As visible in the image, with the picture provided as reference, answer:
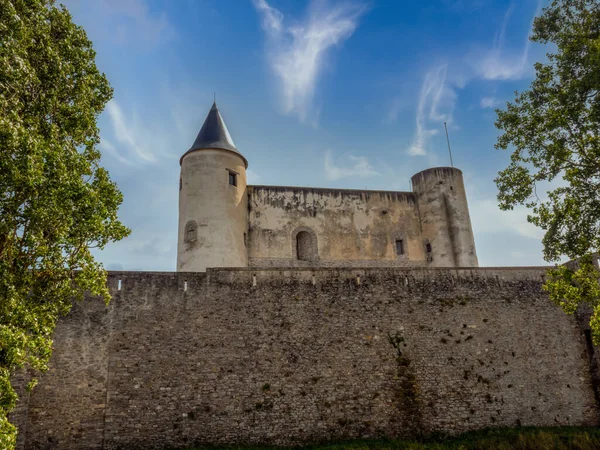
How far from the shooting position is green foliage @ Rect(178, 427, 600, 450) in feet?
49.3

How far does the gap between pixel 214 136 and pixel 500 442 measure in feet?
64.2

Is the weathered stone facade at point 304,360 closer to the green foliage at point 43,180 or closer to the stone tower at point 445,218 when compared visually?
the green foliage at point 43,180

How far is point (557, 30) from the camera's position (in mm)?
15414

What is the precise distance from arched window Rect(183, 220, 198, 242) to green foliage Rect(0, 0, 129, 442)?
11.3 meters

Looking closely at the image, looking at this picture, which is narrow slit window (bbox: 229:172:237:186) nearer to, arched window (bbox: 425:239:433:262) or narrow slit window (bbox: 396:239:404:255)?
narrow slit window (bbox: 396:239:404:255)

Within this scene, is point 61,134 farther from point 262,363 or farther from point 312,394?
point 312,394

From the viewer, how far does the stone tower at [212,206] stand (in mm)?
24058

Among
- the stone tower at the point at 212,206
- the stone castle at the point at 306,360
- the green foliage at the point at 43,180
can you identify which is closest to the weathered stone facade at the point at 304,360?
the stone castle at the point at 306,360

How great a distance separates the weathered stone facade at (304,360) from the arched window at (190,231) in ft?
23.4

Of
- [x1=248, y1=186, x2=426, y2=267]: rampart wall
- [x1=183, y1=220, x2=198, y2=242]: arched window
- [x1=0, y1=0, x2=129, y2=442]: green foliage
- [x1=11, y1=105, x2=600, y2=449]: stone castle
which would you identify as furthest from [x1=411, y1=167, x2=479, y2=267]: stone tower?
[x1=0, y1=0, x2=129, y2=442]: green foliage

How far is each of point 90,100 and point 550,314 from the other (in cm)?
1809

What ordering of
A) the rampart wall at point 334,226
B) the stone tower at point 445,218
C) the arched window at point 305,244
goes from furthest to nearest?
the stone tower at point 445,218 < the arched window at point 305,244 < the rampart wall at point 334,226

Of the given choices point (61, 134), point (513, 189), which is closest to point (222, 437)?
point (61, 134)

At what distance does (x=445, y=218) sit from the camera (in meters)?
28.7
